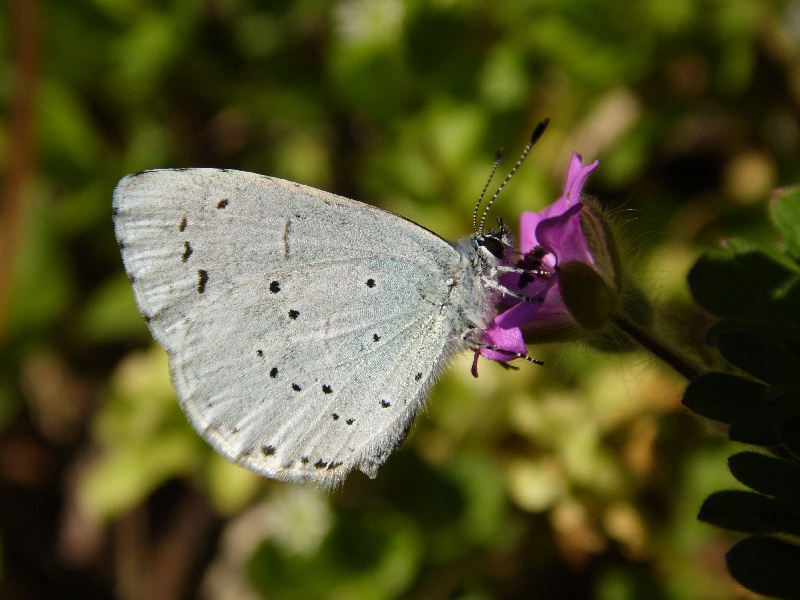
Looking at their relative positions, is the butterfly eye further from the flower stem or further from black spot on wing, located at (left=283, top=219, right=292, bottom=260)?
black spot on wing, located at (left=283, top=219, right=292, bottom=260)

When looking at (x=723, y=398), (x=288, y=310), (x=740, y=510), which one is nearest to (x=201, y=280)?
(x=288, y=310)

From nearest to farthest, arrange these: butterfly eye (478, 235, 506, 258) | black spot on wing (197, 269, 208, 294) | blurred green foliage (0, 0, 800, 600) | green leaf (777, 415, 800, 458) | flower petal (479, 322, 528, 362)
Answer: green leaf (777, 415, 800, 458) → flower petal (479, 322, 528, 362) → butterfly eye (478, 235, 506, 258) → black spot on wing (197, 269, 208, 294) → blurred green foliage (0, 0, 800, 600)

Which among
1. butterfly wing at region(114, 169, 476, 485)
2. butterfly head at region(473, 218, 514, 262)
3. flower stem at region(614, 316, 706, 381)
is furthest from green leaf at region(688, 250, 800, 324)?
butterfly wing at region(114, 169, 476, 485)

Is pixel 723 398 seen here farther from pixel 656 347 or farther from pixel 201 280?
pixel 201 280

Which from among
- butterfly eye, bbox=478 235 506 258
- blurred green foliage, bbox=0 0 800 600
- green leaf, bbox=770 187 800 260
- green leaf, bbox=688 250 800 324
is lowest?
blurred green foliage, bbox=0 0 800 600

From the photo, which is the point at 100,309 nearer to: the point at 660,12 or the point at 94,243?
the point at 94,243

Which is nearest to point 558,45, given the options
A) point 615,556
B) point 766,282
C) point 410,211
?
point 410,211
